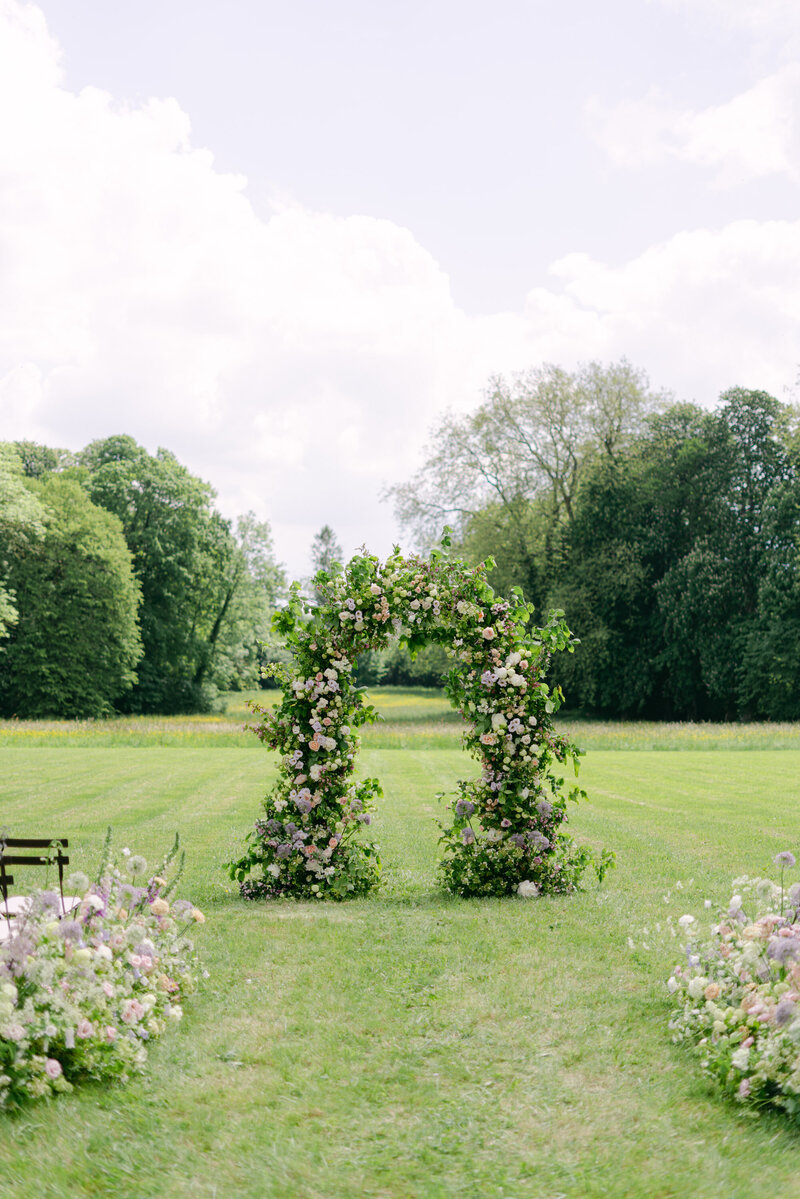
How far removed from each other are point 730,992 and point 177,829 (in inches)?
288

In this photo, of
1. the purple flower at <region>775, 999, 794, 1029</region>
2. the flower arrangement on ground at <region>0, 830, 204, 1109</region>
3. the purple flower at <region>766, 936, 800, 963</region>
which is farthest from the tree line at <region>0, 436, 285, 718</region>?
the purple flower at <region>775, 999, 794, 1029</region>

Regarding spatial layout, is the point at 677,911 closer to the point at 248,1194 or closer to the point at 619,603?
the point at 248,1194

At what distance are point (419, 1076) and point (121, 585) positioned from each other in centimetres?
3216

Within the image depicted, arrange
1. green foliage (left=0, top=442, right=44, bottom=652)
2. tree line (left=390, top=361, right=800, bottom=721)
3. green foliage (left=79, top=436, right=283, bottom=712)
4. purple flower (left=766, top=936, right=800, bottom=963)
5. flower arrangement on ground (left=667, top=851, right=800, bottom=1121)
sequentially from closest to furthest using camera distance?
flower arrangement on ground (left=667, top=851, right=800, bottom=1121) < purple flower (left=766, top=936, right=800, bottom=963) < green foliage (left=0, top=442, right=44, bottom=652) < tree line (left=390, top=361, right=800, bottom=721) < green foliage (left=79, top=436, right=283, bottom=712)

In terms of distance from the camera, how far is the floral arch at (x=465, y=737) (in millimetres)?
6992

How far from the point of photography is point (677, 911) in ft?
20.7

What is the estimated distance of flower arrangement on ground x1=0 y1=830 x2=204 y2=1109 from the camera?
3.47 m

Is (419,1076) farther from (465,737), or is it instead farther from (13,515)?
(13,515)

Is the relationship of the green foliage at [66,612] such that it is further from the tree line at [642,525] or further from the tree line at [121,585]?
the tree line at [642,525]

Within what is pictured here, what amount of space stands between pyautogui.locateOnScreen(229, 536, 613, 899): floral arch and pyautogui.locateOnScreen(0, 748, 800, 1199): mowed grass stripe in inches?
13.4

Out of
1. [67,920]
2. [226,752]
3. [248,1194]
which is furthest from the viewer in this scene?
[226,752]

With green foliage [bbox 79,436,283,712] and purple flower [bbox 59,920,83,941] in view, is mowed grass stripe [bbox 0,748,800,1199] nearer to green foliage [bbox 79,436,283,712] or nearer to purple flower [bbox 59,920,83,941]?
purple flower [bbox 59,920,83,941]

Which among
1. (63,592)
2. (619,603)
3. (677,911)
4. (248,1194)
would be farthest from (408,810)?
(63,592)

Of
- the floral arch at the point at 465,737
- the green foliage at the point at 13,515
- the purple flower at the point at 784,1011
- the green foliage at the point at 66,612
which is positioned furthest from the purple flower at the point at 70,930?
the green foliage at the point at 66,612
